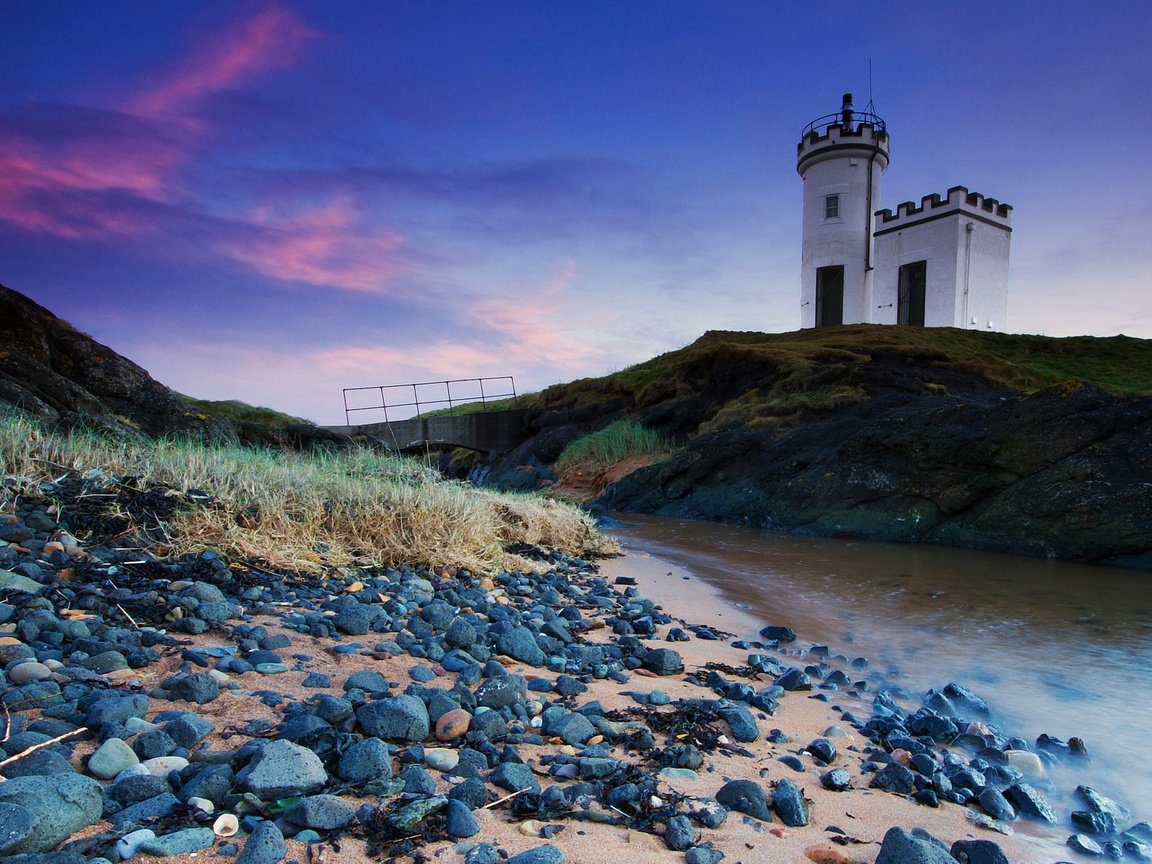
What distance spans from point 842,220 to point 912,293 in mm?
4193

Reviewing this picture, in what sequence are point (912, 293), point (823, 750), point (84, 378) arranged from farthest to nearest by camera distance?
point (912, 293) → point (84, 378) → point (823, 750)

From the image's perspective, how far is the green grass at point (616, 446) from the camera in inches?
683

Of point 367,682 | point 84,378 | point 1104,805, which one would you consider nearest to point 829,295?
point 84,378

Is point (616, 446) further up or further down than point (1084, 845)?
further up

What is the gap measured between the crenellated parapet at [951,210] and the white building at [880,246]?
0.04 metres

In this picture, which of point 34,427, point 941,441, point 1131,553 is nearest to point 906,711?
point 1131,553

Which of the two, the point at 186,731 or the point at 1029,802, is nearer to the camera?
the point at 186,731

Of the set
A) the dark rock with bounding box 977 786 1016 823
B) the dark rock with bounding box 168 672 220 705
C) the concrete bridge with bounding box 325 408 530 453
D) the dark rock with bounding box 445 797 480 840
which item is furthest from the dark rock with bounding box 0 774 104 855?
the concrete bridge with bounding box 325 408 530 453

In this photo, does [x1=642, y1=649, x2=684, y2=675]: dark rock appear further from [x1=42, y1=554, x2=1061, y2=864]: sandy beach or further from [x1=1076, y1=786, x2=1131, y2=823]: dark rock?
[x1=1076, y1=786, x2=1131, y2=823]: dark rock

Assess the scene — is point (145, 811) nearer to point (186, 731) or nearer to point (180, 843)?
point (180, 843)

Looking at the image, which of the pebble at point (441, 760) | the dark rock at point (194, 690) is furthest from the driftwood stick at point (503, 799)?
the dark rock at point (194, 690)

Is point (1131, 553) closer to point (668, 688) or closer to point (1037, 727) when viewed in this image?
point (1037, 727)

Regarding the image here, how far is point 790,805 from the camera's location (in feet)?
6.85

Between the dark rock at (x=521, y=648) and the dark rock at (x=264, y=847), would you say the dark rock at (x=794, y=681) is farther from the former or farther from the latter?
the dark rock at (x=264, y=847)
